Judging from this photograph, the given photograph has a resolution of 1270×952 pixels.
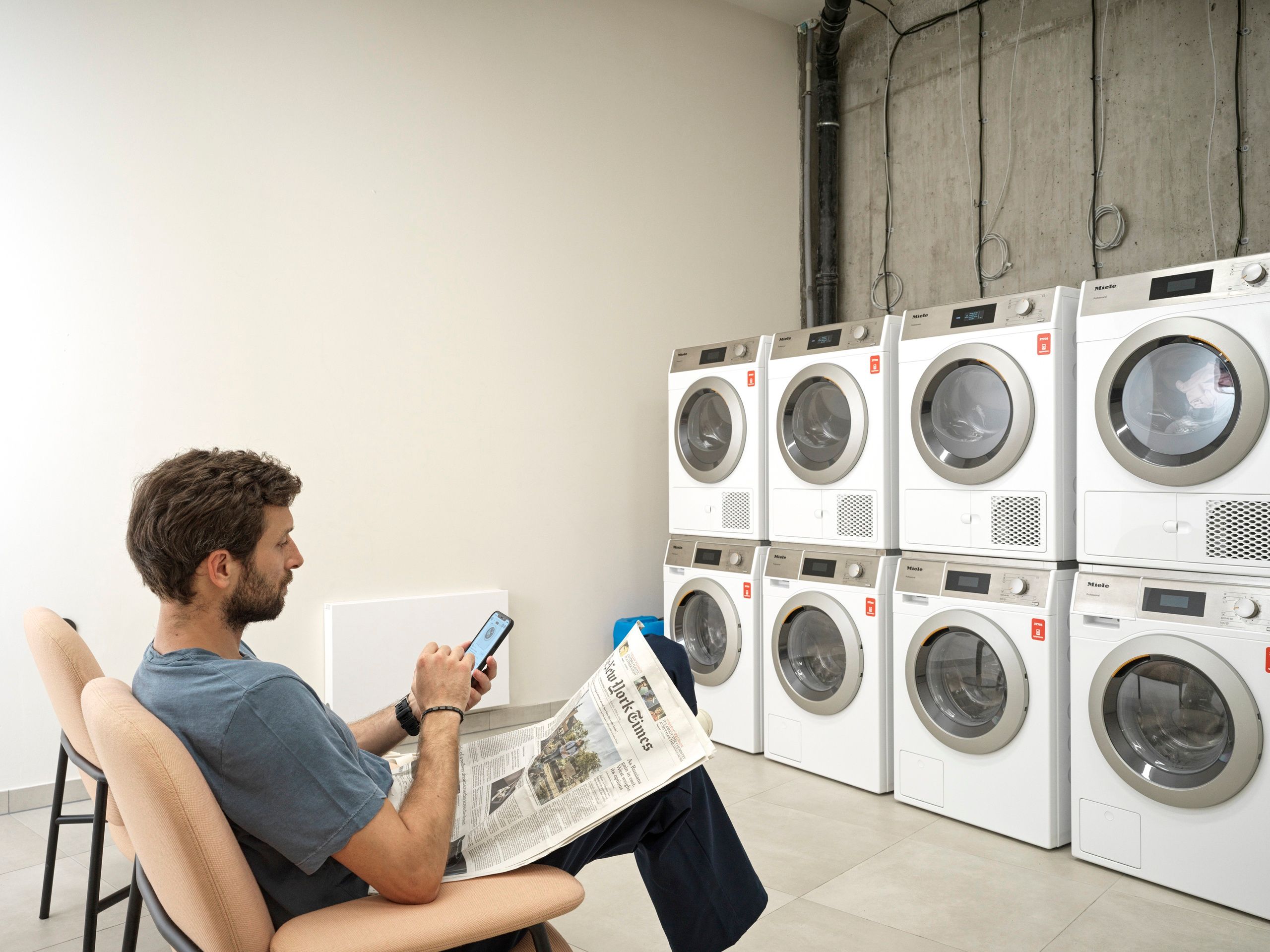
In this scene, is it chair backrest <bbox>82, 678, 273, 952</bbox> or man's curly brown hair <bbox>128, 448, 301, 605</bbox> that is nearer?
chair backrest <bbox>82, 678, 273, 952</bbox>

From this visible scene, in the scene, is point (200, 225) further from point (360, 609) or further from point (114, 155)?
point (360, 609)

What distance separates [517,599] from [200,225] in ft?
6.36

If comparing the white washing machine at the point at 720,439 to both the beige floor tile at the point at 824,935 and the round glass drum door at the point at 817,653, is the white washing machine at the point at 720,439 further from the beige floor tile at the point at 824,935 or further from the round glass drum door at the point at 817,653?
the beige floor tile at the point at 824,935

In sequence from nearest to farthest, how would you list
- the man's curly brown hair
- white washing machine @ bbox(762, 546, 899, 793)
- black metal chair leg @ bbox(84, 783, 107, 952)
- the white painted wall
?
1. the man's curly brown hair
2. black metal chair leg @ bbox(84, 783, 107, 952)
3. the white painted wall
4. white washing machine @ bbox(762, 546, 899, 793)

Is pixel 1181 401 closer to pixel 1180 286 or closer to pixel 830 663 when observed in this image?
pixel 1180 286

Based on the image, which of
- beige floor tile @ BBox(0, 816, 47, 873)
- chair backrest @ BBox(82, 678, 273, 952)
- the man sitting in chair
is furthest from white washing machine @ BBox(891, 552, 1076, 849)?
beige floor tile @ BBox(0, 816, 47, 873)

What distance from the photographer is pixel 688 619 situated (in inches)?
152

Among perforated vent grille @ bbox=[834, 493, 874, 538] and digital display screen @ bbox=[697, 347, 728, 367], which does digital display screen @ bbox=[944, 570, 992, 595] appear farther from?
digital display screen @ bbox=[697, 347, 728, 367]

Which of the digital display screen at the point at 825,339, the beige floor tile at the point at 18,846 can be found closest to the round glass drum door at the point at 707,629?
the digital display screen at the point at 825,339

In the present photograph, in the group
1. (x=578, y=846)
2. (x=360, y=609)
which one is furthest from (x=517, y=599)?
(x=578, y=846)

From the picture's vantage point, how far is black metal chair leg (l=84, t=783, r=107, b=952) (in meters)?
1.82

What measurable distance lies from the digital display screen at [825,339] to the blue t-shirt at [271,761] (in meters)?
2.56

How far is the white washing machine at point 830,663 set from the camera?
3.11 m

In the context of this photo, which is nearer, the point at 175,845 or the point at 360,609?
the point at 175,845
